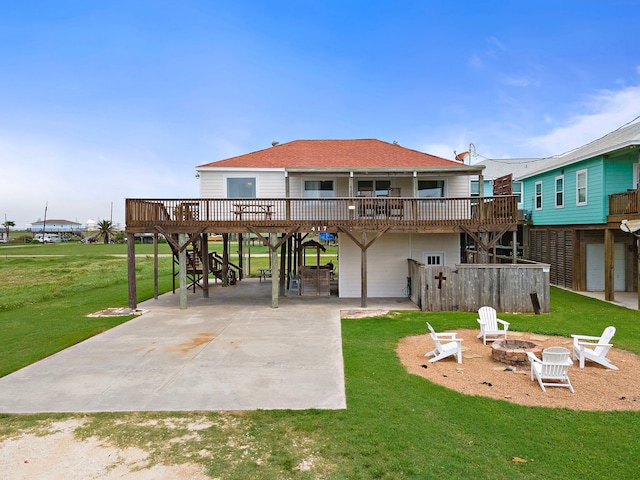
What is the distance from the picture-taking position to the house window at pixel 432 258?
17375mm

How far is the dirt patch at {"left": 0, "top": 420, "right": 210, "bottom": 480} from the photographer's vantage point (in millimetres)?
4320

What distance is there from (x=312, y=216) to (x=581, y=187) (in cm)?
1190

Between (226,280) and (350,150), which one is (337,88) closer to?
(350,150)

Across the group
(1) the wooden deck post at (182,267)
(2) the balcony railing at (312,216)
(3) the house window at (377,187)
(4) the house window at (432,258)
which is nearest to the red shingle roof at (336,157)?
(3) the house window at (377,187)

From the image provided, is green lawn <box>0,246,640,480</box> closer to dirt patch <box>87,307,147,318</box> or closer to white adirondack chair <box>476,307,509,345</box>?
white adirondack chair <box>476,307,509,345</box>

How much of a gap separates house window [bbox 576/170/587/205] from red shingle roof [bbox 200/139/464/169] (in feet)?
17.2

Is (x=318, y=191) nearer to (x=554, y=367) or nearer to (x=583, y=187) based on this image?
(x=583, y=187)

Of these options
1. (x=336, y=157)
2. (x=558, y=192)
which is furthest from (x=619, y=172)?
(x=336, y=157)

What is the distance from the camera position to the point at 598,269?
1794cm

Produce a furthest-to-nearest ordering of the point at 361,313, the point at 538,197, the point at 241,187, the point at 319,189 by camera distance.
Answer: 1. the point at 538,197
2. the point at 319,189
3. the point at 241,187
4. the point at 361,313

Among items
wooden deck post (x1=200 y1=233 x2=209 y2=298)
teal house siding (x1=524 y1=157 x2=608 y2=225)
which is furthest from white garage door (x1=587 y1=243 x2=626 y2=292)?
wooden deck post (x1=200 y1=233 x2=209 y2=298)

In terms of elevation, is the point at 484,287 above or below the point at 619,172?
below

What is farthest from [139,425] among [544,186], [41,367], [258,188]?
[544,186]

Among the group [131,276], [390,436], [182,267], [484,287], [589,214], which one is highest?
[589,214]
